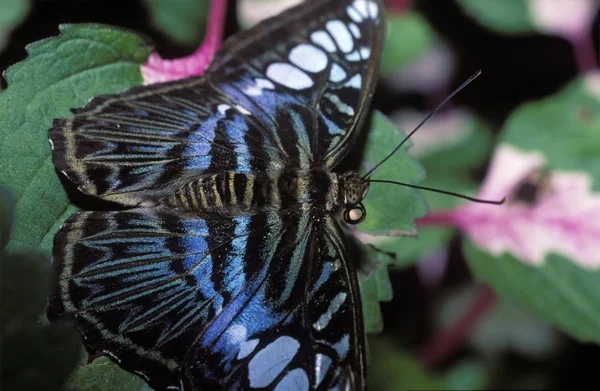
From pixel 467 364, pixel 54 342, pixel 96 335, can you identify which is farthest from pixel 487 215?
pixel 54 342

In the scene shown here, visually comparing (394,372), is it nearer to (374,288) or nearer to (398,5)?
(374,288)

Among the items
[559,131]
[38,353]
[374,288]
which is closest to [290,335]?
[374,288]

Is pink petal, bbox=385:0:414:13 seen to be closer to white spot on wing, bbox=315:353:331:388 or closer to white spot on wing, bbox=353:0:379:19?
white spot on wing, bbox=353:0:379:19

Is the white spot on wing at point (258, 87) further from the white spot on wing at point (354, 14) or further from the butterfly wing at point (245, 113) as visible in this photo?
the white spot on wing at point (354, 14)

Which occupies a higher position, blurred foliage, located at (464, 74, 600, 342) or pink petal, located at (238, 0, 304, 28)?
pink petal, located at (238, 0, 304, 28)

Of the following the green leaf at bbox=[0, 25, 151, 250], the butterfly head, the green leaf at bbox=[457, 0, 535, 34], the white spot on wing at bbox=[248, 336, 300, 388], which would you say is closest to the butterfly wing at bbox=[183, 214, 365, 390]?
the white spot on wing at bbox=[248, 336, 300, 388]

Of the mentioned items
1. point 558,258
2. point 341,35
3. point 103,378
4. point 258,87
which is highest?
point 341,35

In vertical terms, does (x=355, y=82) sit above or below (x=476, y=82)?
above
